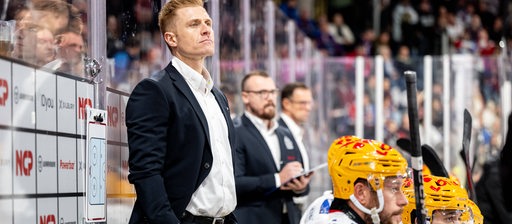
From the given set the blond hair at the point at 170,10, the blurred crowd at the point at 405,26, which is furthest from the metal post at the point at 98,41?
the blurred crowd at the point at 405,26

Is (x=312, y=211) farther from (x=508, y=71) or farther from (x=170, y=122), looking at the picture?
(x=508, y=71)

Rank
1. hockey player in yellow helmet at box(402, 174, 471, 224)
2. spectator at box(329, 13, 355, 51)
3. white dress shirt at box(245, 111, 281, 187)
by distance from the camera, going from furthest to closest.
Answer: spectator at box(329, 13, 355, 51) → white dress shirt at box(245, 111, 281, 187) → hockey player in yellow helmet at box(402, 174, 471, 224)

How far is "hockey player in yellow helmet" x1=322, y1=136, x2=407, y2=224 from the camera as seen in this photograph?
444cm

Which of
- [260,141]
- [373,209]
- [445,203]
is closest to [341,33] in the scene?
[260,141]

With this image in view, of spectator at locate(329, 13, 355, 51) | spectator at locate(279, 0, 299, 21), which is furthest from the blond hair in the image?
spectator at locate(329, 13, 355, 51)

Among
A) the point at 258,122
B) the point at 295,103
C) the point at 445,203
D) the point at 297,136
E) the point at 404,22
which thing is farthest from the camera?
the point at 404,22

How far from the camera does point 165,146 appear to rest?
402cm

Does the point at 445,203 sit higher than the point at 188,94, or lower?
lower

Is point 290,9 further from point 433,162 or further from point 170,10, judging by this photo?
point 170,10

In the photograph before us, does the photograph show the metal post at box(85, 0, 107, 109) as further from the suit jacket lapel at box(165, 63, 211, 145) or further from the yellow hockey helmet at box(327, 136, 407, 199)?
the yellow hockey helmet at box(327, 136, 407, 199)

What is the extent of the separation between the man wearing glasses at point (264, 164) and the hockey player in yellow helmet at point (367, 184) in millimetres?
1639

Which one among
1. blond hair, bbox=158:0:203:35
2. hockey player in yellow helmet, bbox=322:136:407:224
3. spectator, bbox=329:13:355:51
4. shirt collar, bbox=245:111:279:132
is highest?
spectator, bbox=329:13:355:51

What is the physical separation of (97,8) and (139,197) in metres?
0.76

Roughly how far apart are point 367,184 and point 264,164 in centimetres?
208
